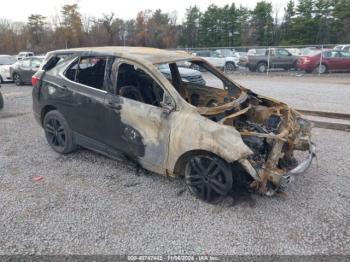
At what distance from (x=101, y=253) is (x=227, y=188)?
1518 millimetres

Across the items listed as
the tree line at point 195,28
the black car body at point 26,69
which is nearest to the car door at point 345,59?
the black car body at point 26,69

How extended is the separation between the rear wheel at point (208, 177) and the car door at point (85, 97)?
1.46 meters

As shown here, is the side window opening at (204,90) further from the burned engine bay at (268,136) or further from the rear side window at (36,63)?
the rear side window at (36,63)

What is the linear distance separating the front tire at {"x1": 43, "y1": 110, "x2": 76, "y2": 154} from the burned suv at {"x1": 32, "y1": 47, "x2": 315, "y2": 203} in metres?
0.02

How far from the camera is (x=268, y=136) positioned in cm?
334

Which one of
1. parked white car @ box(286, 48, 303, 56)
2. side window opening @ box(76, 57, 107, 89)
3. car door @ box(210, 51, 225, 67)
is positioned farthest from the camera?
car door @ box(210, 51, 225, 67)

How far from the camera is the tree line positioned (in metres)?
44.3

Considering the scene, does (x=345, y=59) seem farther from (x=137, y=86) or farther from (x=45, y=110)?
(x=45, y=110)

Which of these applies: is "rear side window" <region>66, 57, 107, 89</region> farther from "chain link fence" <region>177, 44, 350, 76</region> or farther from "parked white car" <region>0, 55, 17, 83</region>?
"chain link fence" <region>177, 44, 350, 76</region>

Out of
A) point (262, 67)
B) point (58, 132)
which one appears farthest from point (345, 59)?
point (58, 132)

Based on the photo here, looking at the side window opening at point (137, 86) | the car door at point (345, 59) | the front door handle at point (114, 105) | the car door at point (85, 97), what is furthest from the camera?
the car door at point (345, 59)

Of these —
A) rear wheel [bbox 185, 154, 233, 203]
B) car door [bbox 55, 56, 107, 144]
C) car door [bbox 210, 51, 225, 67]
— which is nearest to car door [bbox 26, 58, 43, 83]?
car door [bbox 55, 56, 107, 144]

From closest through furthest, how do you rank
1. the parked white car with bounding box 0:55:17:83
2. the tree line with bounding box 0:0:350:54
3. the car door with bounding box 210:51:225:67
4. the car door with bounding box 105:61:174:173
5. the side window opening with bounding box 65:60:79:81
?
the car door with bounding box 105:61:174:173, the side window opening with bounding box 65:60:79:81, the parked white car with bounding box 0:55:17:83, the car door with bounding box 210:51:225:67, the tree line with bounding box 0:0:350:54

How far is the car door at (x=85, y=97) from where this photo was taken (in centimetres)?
420
